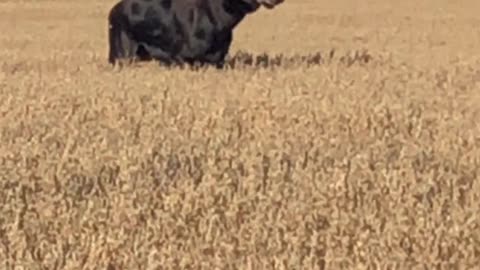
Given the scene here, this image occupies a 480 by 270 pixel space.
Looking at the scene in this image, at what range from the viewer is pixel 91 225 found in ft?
16.0

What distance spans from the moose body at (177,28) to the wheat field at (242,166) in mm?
343

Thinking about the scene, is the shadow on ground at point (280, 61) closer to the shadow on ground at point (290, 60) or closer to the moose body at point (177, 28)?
the shadow on ground at point (290, 60)

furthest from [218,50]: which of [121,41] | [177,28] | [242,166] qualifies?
[242,166]

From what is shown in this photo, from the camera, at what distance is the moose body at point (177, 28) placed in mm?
11203

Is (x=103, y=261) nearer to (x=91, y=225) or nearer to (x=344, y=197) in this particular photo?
(x=91, y=225)

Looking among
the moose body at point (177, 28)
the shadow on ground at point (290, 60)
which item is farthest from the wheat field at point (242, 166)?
the moose body at point (177, 28)

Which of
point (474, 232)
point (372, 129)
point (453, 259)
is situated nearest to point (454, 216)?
point (474, 232)

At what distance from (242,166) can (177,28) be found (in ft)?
19.0

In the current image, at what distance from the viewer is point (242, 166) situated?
617 cm

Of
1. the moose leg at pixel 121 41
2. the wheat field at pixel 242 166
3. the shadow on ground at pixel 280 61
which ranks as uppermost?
the moose leg at pixel 121 41

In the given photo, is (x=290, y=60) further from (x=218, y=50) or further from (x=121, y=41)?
(x=121, y=41)

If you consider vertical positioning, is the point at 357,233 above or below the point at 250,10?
below

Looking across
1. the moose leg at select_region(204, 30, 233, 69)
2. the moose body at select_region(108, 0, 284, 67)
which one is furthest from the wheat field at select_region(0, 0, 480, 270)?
the moose body at select_region(108, 0, 284, 67)

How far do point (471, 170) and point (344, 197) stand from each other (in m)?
1.02
